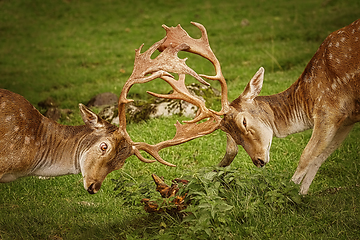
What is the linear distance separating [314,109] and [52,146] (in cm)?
345

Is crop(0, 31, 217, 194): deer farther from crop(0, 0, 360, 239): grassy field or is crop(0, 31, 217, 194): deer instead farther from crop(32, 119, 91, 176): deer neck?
crop(0, 0, 360, 239): grassy field

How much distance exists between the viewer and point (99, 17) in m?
18.0

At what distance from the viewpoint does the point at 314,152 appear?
5.61m

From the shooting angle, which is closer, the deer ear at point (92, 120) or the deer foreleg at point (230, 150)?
the deer ear at point (92, 120)

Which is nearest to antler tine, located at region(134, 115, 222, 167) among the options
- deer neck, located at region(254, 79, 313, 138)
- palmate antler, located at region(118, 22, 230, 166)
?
palmate antler, located at region(118, 22, 230, 166)

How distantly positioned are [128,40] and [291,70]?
6522mm

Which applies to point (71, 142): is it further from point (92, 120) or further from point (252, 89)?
point (252, 89)

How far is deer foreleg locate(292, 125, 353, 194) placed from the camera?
219 inches

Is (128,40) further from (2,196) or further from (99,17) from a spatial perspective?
(2,196)

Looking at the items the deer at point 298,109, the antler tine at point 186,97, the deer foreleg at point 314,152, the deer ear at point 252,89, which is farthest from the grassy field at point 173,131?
the deer ear at point 252,89

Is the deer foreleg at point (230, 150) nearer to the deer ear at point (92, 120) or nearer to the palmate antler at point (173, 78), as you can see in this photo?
the palmate antler at point (173, 78)

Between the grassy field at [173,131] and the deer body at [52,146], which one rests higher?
the deer body at [52,146]

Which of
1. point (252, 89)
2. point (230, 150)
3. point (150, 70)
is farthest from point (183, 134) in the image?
point (252, 89)

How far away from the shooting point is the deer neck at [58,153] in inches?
212
